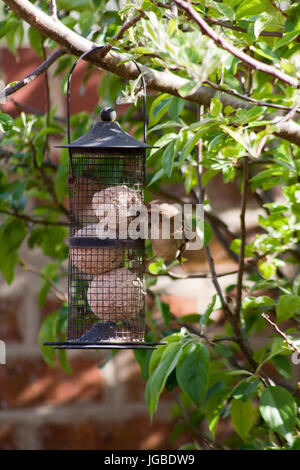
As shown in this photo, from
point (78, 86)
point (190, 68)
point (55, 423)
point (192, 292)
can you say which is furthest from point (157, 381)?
point (78, 86)

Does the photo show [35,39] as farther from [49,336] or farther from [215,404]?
[215,404]

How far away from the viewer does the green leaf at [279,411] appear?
939 mm

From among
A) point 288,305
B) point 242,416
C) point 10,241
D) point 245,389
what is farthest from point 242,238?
point 10,241

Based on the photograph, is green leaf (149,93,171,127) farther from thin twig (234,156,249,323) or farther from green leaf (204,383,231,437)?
green leaf (204,383,231,437)

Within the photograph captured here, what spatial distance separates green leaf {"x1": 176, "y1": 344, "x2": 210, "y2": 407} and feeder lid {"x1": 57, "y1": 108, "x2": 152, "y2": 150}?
12.4 inches

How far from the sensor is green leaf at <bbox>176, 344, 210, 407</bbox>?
956 millimetres

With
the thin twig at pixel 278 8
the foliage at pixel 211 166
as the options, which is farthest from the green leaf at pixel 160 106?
the thin twig at pixel 278 8

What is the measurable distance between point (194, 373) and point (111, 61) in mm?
446

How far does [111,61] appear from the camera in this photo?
0.83 metres

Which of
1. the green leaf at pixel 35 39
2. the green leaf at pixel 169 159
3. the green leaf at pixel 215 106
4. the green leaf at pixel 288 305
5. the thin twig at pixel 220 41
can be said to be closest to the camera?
the thin twig at pixel 220 41

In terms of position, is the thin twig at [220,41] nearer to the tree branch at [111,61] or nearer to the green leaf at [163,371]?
the tree branch at [111,61]

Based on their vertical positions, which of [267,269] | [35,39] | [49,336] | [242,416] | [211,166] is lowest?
[242,416]

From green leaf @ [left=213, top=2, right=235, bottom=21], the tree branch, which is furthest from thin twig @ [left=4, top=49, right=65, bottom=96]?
green leaf @ [left=213, top=2, right=235, bottom=21]

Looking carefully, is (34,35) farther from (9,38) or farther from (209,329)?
(209,329)
